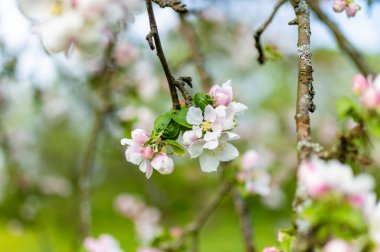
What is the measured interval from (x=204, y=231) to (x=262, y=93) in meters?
2.60

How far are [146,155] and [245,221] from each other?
908 mm

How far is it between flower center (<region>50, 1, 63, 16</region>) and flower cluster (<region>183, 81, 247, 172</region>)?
1.02 feet

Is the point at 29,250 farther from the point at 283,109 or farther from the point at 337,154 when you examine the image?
the point at 337,154

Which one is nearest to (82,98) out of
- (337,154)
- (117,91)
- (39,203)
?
(117,91)

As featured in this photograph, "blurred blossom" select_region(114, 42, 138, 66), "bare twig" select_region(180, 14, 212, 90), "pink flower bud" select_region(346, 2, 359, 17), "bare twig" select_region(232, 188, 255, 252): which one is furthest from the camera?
"blurred blossom" select_region(114, 42, 138, 66)

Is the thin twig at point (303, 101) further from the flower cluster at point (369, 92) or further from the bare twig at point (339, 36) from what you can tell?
the bare twig at point (339, 36)

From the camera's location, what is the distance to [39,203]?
162 inches

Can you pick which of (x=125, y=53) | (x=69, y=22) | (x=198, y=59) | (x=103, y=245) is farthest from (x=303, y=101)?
(x=125, y=53)

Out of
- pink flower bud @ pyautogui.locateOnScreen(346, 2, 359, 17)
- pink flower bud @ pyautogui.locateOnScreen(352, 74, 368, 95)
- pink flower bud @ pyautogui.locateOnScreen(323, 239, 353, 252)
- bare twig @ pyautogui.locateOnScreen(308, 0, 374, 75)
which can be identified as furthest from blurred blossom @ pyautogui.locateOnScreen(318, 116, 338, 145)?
pink flower bud @ pyautogui.locateOnScreen(323, 239, 353, 252)

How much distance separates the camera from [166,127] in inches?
41.6

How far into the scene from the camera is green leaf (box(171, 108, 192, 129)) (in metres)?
1.02

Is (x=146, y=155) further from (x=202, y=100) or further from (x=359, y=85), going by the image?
(x=359, y=85)

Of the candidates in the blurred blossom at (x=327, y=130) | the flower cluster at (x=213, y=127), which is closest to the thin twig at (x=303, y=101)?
the flower cluster at (x=213, y=127)

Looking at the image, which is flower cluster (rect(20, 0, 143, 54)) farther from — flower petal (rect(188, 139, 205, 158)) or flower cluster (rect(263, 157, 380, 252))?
flower cluster (rect(263, 157, 380, 252))
